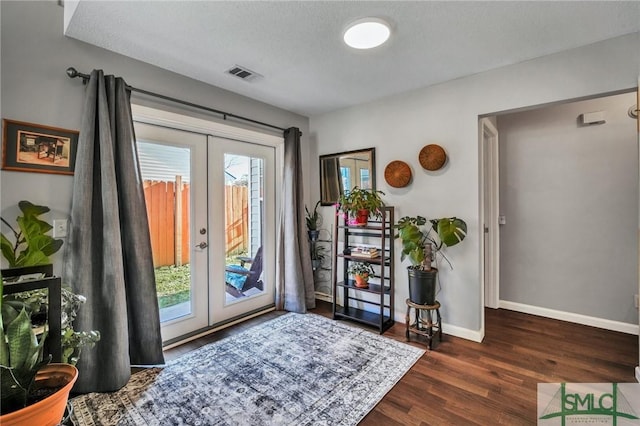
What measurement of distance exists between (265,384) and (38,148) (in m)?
2.17

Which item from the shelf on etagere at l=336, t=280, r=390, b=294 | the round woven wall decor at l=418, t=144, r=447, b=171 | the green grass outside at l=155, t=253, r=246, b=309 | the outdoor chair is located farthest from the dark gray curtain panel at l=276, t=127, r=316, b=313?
the round woven wall decor at l=418, t=144, r=447, b=171

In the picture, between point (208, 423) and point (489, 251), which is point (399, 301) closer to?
point (489, 251)

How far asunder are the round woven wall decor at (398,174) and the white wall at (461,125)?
0.26 feet

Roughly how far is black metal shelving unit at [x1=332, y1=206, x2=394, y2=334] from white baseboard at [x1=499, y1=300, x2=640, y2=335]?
5.06 ft

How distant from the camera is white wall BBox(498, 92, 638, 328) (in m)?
2.73

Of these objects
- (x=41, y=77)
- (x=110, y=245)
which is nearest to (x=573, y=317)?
(x=110, y=245)

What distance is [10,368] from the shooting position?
963 millimetres

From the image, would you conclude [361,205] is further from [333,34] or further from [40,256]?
[40,256]

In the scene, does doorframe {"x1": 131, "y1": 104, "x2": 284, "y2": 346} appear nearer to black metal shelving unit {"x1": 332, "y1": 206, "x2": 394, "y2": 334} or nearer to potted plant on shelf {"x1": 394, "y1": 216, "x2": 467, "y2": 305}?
black metal shelving unit {"x1": 332, "y1": 206, "x2": 394, "y2": 334}

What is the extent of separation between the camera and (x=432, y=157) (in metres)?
2.76

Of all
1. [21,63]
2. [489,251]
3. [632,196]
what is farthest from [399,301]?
[21,63]

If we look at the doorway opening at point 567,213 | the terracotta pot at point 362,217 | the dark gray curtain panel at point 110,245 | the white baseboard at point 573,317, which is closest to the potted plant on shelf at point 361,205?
the terracotta pot at point 362,217

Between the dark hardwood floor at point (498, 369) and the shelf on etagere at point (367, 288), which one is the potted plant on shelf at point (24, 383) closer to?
the dark hardwood floor at point (498, 369)

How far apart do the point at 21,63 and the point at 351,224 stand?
2753 millimetres
